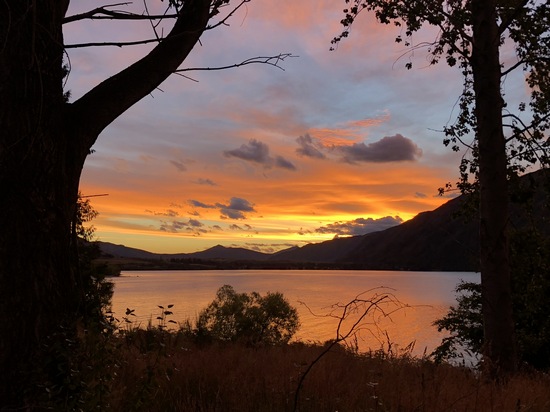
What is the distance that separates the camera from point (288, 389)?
4.96 m

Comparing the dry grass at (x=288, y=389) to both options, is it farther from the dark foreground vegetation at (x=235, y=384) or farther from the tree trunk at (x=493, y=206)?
the tree trunk at (x=493, y=206)

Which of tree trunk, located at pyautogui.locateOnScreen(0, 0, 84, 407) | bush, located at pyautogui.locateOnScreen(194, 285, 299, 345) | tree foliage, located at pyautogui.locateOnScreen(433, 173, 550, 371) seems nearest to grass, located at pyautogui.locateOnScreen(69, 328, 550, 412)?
tree trunk, located at pyautogui.locateOnScreen(0, 0, 84, 407)

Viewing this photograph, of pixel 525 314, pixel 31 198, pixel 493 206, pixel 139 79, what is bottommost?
pixel 525 314

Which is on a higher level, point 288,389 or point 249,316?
point 288,389

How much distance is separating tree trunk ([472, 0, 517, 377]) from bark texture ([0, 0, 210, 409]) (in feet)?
19.8

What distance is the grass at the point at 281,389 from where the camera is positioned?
4.25m

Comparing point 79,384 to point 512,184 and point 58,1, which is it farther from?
point 512,184

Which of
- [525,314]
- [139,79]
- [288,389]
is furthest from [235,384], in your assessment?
[525,314]

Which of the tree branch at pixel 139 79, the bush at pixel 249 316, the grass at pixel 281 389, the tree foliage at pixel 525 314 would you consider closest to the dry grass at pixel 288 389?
the grass at pixel 281 389

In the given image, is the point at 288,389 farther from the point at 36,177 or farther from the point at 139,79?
the point at 139,79

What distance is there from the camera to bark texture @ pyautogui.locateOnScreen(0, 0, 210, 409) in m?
3.01

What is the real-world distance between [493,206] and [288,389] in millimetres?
4578

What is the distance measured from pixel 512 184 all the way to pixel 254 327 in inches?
1079

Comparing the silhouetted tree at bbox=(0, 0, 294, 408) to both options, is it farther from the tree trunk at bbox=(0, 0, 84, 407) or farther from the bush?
the bush
